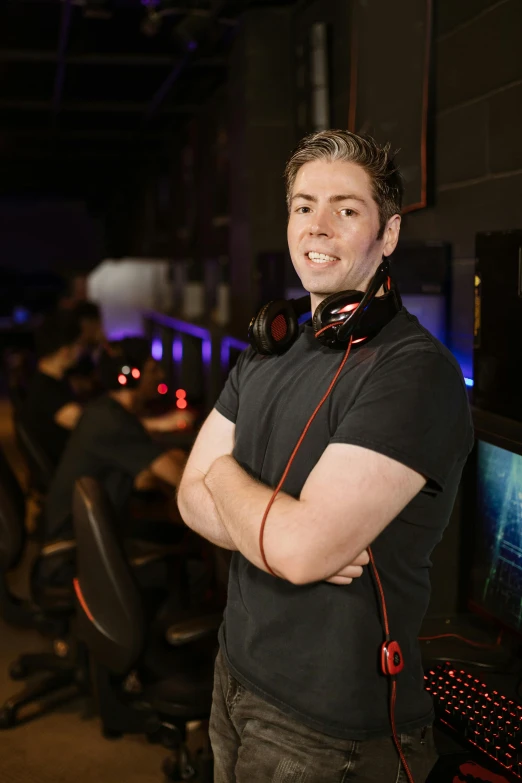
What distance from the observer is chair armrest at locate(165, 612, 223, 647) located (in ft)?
6.85

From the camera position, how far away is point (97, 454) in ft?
9.91

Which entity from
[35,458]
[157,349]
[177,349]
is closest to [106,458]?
[35,458]

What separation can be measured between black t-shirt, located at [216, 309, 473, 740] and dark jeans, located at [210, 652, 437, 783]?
0.08 feet

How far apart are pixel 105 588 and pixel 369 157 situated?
1.40 meters

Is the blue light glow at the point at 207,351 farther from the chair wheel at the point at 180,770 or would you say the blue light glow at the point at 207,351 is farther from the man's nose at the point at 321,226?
the man's nose at the point at 321,226

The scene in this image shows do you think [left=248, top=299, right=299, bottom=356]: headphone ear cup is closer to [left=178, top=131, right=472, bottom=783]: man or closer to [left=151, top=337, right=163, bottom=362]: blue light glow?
[left=178, top=131, right=472, bottom=783]: man

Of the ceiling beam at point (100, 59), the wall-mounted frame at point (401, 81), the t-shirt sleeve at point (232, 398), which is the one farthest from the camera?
the ceiling beam at point (100, 59)

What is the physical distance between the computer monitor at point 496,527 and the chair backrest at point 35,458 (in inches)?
90.8

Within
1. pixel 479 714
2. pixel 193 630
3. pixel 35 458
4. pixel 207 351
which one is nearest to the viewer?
pixel 479 714

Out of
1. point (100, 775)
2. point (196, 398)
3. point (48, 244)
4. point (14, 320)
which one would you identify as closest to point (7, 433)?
point (196, 398)

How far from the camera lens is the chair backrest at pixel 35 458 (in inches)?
145

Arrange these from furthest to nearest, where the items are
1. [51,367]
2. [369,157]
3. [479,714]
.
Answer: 1. [51,367]
2. [479,714]
3. [369,157]

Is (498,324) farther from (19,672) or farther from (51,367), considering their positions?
(51,367)

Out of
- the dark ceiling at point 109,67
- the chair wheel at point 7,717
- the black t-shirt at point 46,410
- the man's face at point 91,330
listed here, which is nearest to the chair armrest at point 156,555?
the chair wheel at point 7,717
